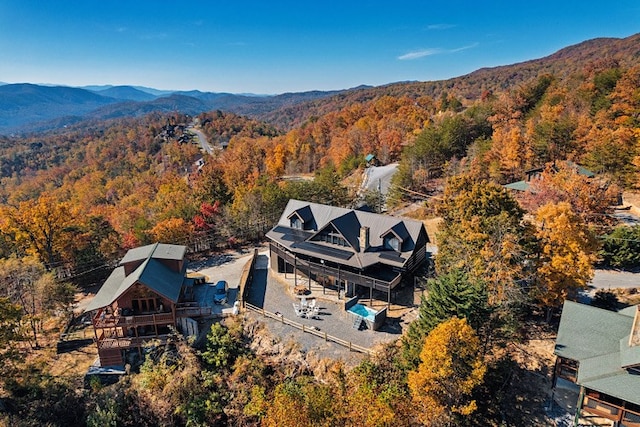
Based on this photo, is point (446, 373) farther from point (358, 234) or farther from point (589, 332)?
point (358, 234)

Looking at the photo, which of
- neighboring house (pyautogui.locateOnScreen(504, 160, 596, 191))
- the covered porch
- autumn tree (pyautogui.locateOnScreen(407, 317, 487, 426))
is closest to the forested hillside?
autumn tree (pyautogui.locateOnScreen(407, 317, 487, 426))

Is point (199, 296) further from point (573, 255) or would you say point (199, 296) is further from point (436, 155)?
point (436, 155)

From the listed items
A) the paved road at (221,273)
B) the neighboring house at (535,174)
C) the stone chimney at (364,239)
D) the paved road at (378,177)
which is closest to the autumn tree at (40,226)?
the paved road at (221,273)

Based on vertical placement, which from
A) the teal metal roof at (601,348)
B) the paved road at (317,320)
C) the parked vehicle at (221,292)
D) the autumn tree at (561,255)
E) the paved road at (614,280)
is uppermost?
the autumn tree at (561,255)

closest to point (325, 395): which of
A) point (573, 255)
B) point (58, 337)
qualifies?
point (573, 255)

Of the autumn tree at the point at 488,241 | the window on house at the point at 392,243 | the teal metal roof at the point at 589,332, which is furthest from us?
the window on house at the point at 392,243

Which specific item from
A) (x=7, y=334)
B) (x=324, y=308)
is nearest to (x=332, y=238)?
(x=324, y=308)

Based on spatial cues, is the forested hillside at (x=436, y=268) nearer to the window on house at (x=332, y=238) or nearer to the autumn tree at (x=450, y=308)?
the autumn tree at (x=450, y=308)
